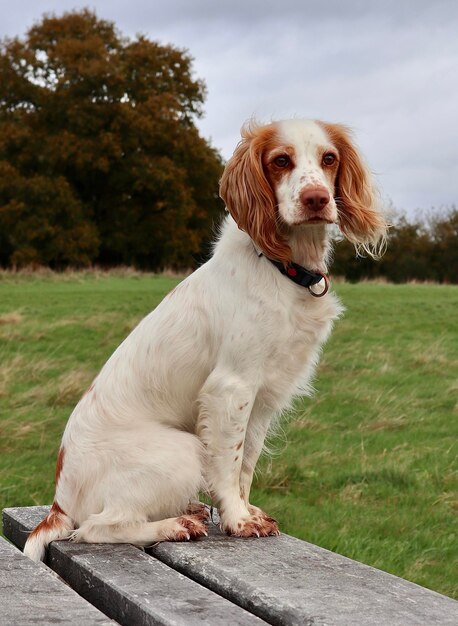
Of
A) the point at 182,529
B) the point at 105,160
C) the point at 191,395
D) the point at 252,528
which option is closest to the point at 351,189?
the point at 191,395

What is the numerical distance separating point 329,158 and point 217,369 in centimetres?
101

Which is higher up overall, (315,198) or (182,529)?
(315,198)

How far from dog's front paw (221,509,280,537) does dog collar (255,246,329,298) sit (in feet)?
3.20

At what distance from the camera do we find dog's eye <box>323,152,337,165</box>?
12.4ft

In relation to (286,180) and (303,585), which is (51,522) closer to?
(303,585)

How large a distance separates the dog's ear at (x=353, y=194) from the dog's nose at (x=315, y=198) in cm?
48

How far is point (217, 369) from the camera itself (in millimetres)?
3754

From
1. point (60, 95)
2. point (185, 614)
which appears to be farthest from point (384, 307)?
point (60, 95)

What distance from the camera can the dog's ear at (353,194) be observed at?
3986mm

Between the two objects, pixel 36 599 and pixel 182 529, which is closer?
pixel 36 599

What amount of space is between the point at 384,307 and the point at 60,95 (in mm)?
21934

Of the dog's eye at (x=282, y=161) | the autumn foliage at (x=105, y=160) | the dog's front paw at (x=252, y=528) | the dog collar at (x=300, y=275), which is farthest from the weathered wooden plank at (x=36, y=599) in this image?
the autumn foliage at (x=105, y=160)

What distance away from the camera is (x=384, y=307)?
14586mm

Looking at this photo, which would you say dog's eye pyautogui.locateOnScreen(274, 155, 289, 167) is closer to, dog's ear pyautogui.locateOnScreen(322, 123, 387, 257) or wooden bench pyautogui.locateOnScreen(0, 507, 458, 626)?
dog's ear pyautogui.locateOnScreen(322, 123, 387, 257)
